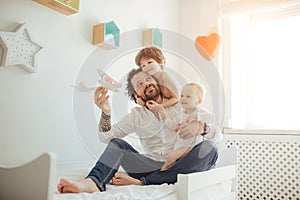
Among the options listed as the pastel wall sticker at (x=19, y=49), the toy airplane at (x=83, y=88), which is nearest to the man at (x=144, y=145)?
the toy airplane at (x=83, y=88)

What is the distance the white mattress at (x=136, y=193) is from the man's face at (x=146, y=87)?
1.22ft

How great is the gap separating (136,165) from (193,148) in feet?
0.74

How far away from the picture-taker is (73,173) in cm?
106

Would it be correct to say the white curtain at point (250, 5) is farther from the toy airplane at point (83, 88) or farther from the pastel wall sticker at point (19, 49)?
the pastel wall sticker at point (19, 49)

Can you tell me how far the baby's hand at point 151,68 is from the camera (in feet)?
3.77

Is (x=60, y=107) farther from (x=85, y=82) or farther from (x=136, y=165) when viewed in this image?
(x=136, y=165)

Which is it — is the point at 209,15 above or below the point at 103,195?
above

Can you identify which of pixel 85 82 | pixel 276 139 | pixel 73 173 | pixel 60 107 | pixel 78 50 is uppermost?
pixel 78 50

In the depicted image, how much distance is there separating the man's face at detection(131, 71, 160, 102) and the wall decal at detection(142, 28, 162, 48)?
47 centimetres

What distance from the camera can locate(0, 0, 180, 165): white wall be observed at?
1.01m

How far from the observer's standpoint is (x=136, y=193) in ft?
2.61

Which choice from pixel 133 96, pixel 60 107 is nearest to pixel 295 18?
pixel 133 96

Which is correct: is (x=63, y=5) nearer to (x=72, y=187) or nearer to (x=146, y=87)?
(x=146, y=87)

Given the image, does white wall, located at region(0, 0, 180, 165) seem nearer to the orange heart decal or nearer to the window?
the orange heart decal
